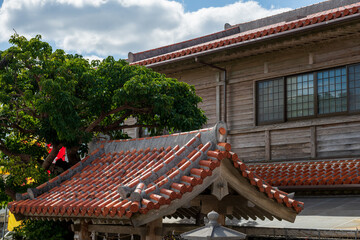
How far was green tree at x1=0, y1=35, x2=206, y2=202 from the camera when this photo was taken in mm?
13234

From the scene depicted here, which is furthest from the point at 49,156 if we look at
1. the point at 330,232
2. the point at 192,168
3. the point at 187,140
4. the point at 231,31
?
the point at 231,31

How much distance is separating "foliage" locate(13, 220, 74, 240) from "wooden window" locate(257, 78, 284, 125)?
6774 mm

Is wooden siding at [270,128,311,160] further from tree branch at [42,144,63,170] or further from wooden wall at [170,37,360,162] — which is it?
tree branch at [42,144,63,170]

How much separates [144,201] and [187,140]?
2149 mm

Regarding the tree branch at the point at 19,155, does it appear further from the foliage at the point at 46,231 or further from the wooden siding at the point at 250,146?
the wooden siding at the point at 250,146

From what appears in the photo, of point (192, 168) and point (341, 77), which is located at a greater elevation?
point (341, 77)

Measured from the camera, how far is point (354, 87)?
1476 centimetres

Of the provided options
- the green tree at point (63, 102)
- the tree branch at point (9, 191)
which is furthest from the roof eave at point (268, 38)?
the tree branch at point (9, 191)

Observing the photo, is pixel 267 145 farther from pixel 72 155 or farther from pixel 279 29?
pixel 72 155

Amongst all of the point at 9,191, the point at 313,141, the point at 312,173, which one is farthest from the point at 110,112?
the point at 313,141

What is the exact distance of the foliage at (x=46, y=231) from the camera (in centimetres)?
1334

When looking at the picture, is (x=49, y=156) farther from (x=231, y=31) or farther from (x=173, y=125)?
(x=231, y=31)

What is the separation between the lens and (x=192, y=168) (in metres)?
8.98

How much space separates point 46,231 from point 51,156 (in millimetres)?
2020
